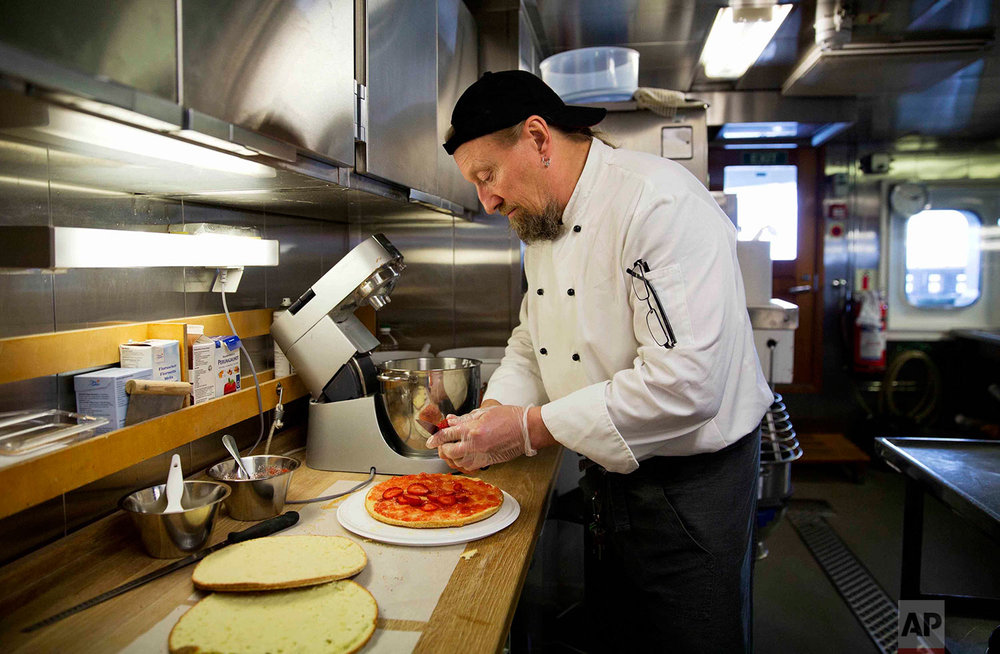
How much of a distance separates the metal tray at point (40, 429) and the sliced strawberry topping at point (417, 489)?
65cm

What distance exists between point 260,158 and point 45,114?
0.39m

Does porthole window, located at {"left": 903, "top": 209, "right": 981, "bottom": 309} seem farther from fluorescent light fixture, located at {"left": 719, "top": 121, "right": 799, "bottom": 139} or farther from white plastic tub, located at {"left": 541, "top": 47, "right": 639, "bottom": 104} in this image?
white plastic tub, located at {"left": 541, "top": 47, "right": 639, "bottom": 104}

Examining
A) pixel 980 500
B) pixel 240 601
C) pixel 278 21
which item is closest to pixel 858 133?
pixel 980 500

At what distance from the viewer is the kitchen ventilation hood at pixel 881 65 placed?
129 inches

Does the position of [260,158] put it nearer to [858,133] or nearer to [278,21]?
[278,21]

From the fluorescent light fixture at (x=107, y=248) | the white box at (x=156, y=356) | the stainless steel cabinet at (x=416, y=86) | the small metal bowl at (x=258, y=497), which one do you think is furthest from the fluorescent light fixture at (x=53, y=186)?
the small metal bowl at (x=258, y=497)

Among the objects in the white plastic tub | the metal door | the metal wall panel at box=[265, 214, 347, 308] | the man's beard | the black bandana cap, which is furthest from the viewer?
the metal door

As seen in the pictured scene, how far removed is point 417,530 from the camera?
1461 mm

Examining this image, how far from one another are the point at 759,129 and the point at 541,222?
3.52 metres

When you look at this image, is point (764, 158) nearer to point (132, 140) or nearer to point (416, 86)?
point (416, 86)

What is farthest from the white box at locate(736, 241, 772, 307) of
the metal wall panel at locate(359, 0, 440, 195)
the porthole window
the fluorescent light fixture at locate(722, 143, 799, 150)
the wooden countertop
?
the porthole window

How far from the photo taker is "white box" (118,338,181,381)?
154cm

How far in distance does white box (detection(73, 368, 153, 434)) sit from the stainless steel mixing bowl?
643 mm

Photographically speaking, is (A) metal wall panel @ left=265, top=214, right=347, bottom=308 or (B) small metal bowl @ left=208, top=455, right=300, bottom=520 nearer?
(B) small metal bowl @ left=208, top=455, right=300, bottom=520
